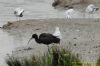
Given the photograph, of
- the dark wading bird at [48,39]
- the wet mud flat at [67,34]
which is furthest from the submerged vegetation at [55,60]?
the dark wading bird at [48,39]

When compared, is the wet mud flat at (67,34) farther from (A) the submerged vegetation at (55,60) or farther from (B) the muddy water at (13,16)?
(A) the submerged vegetation at (55,60)

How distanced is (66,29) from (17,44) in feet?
9.59

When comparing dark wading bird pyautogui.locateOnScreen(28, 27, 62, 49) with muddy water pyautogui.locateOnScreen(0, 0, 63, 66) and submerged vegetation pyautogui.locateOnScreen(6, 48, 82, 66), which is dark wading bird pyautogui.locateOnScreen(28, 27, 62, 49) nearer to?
muddy water pyautogui.locateOnScreen(0, 0, 63, 66)

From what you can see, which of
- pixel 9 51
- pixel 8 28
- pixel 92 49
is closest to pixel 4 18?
pixel 8 28

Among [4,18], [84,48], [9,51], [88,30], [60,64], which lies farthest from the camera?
[4,18]

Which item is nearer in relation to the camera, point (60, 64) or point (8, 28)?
point (60, 64)

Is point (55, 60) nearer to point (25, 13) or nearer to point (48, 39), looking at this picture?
point (48, 39)

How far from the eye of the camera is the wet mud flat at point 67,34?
1360 centimetres

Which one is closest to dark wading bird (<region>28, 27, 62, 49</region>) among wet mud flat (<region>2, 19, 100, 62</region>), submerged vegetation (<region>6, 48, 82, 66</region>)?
wet mud flat (<region>2, 19, 100, 62</region>)

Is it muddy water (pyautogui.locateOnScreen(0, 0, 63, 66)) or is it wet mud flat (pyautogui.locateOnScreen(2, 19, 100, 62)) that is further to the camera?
muddy water (pyautogui.locateOnScreen(0, 0, 63, 66))

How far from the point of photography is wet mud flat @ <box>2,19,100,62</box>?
44.6 feet

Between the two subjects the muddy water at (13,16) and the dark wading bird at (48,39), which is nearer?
the dark wading bird at (48,39)

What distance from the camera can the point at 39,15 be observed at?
2625 centimetres

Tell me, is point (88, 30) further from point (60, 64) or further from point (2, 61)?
point (60, 64)
